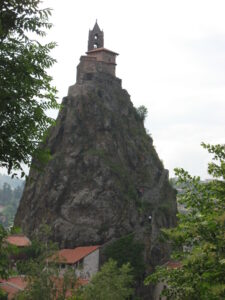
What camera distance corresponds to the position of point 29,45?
1352cm

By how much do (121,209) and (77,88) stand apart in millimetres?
29229

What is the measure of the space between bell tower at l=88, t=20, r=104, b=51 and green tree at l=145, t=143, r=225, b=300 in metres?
90.9

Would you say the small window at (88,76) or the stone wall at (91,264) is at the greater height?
the small window at (88,76)

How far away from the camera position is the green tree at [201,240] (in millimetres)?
10758

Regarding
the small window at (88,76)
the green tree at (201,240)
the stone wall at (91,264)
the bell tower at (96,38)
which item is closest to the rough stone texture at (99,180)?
the small window at (88,76)

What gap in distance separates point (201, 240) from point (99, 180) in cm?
6619

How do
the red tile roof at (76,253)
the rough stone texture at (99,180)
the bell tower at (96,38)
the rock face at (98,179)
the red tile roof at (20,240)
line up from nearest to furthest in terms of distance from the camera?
1. the red tile roof at (76,253)
2. the red tile roof at (20,240)
3. the rough stone texture at (99,180)
4. the rock face at (98,179)
5. the bell tower at (96,38)

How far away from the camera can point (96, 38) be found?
102m

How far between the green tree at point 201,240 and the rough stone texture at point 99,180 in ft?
200

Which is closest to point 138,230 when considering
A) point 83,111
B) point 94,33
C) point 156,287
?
point 156,287

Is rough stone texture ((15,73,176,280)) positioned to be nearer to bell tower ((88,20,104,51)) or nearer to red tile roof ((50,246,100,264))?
red tile roof ((50,246,100,264))

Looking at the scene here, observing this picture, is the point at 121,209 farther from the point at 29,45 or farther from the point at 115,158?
the point at 29,45

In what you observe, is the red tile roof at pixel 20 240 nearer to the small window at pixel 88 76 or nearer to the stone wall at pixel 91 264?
the stone wall at pixel 91 264

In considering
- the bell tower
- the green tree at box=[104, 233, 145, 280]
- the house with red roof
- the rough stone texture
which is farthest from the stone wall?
the bell tower
